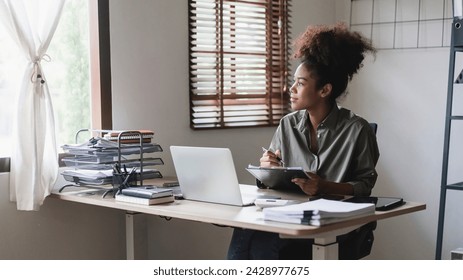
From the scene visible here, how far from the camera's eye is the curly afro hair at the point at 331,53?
2779mm

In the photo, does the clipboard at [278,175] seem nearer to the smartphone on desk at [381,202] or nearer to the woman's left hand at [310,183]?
the woman's left hand at [310,183]

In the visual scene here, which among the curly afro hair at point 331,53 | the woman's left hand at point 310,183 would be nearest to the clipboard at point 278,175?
the woman's left hand at point 310,183

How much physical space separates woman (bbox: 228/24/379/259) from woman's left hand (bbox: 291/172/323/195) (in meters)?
0.11

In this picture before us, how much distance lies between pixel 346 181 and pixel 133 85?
1.14 meters

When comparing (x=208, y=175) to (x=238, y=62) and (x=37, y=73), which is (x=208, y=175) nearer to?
(x=37, y=73)

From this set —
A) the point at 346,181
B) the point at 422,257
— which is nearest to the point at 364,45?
the point at 346,181

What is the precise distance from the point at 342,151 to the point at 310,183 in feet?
0.87

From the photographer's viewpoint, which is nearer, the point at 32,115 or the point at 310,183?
the point at 310,183

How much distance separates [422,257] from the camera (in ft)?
12.9

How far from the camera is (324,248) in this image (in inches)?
85.1

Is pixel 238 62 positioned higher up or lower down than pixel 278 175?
higher up

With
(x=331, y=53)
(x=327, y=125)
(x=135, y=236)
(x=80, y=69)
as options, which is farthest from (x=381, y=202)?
(x=80, y=69)

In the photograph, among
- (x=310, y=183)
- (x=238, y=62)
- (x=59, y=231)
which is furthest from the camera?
(x=238, y=62)

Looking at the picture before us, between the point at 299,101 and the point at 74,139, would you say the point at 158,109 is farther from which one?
the point at 299,101
